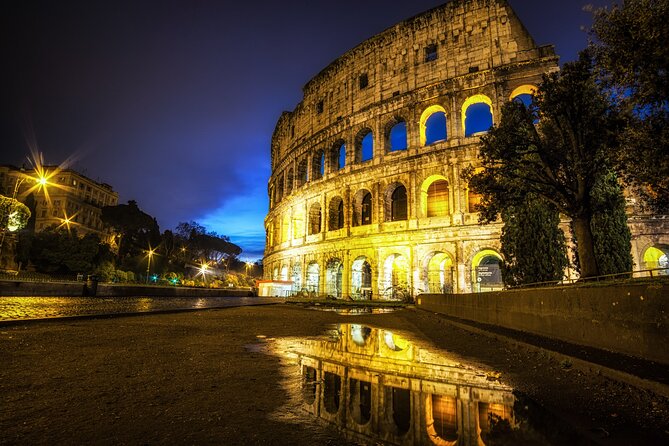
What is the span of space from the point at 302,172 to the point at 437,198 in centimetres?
1407

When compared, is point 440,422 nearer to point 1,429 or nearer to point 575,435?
point 575,435

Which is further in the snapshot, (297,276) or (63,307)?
(297,276)

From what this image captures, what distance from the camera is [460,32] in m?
23.0

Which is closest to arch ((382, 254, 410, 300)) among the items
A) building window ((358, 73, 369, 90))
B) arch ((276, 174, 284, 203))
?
building window ((358, 73, 369, 90))

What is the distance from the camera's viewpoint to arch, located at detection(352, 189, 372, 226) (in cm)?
2591

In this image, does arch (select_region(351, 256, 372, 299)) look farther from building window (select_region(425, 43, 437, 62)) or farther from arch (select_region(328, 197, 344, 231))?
building window (select_region(425, 43, 437, 62))

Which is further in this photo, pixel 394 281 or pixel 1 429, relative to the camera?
pixel 394 281

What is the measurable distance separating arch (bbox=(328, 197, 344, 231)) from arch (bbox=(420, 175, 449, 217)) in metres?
7.26

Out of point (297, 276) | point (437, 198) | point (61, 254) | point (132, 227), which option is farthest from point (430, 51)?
point (132, 227)

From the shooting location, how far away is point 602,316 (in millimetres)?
3889

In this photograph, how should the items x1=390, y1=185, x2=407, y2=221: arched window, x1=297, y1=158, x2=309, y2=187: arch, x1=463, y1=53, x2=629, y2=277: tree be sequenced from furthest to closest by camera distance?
x1=297, y1=158, x2=309, y2=187: arch < x1=390, y1=185, x2=407, y2=221: arched window < x1=463, y1=53, x2=629, y2=277: tree

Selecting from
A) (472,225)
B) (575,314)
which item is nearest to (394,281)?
(472,225)

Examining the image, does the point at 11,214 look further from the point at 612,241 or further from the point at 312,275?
the point at 612,241

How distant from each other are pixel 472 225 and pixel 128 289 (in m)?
18.6
